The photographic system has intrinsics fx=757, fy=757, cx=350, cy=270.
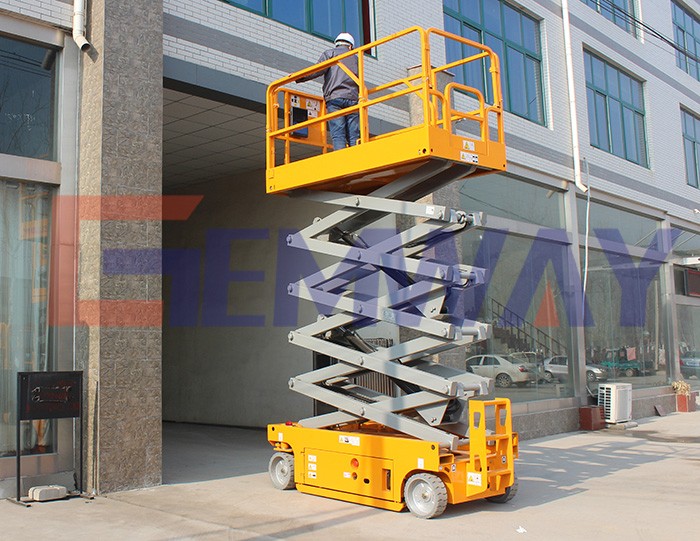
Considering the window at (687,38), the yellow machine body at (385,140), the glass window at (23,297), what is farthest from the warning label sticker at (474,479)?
the window at (687,38)

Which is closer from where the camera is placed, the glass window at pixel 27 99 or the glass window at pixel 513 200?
the glass window at pixel 27 99

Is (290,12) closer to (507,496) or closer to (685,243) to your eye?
(507,496)

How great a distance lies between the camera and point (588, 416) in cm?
1647

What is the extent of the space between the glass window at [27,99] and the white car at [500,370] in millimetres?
8391

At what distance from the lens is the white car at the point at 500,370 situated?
1432 cm

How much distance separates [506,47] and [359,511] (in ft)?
38.2

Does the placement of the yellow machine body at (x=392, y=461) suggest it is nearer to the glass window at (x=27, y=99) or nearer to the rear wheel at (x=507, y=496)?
the rear wheel at (x=507, y=496)

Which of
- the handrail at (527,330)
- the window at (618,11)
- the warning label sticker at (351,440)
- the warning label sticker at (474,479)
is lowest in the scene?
the warning label sticker at (474,479)

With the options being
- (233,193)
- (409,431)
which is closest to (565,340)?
(233,193)

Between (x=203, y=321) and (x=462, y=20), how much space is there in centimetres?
867

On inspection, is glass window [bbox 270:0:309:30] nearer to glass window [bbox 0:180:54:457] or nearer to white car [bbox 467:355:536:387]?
glass window [bbox 0:180:54:457]

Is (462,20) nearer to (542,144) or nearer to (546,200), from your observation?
(542,144)

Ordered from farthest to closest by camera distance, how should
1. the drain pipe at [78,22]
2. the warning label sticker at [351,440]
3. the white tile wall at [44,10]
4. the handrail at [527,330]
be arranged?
1. the handrail at [527,330]
2. the drain pipe at [78,22]
3. the white tile wall at [44,10]
4. the warning label sticker at [351,440]

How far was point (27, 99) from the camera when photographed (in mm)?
9008
